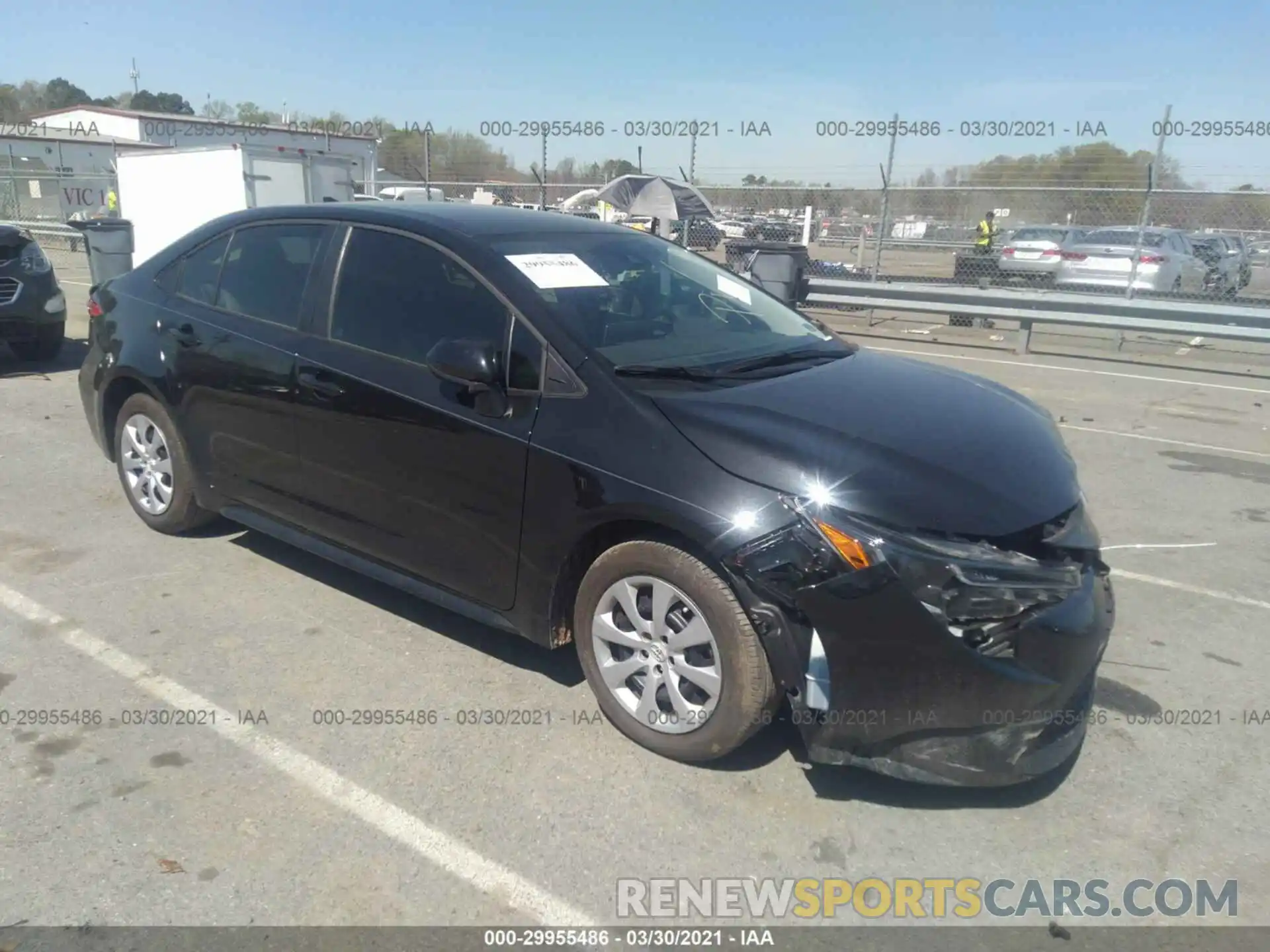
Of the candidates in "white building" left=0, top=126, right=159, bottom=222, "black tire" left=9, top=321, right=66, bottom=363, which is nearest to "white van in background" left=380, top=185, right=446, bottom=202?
"white building" left=0, top=126, right=159, bottom=222

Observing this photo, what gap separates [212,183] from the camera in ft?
51.7

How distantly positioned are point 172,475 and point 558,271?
7.78ft

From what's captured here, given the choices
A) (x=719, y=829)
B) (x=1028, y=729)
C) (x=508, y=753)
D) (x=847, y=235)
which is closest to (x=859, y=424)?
(x=1028, y=729)

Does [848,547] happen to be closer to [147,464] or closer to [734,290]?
[734,290]

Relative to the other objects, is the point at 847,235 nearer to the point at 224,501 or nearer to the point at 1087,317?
the point at 1087,317

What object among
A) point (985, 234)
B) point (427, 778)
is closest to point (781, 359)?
point (427, 778)

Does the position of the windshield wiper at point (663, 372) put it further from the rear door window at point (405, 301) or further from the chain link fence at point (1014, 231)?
the chain link fence at point (1014, 231)

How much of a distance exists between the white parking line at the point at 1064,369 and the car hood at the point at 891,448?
722cm

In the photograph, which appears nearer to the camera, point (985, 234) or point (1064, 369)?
point (1064, 369)

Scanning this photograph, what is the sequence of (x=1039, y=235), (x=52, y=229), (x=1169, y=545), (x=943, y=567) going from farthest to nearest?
(x=52, y=229) → (x=1039, y=235) → (x=1169, y=545) → (x=943, y=567)

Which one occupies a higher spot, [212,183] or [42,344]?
[212,183]

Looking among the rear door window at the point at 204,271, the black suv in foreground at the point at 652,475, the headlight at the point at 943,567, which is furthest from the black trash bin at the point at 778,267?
the headlight at the point at 943,567

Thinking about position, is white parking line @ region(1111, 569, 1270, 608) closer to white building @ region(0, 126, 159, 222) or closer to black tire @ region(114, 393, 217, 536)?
black tire @ region(114, 393, 217, 536)

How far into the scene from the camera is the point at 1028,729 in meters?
2.84
